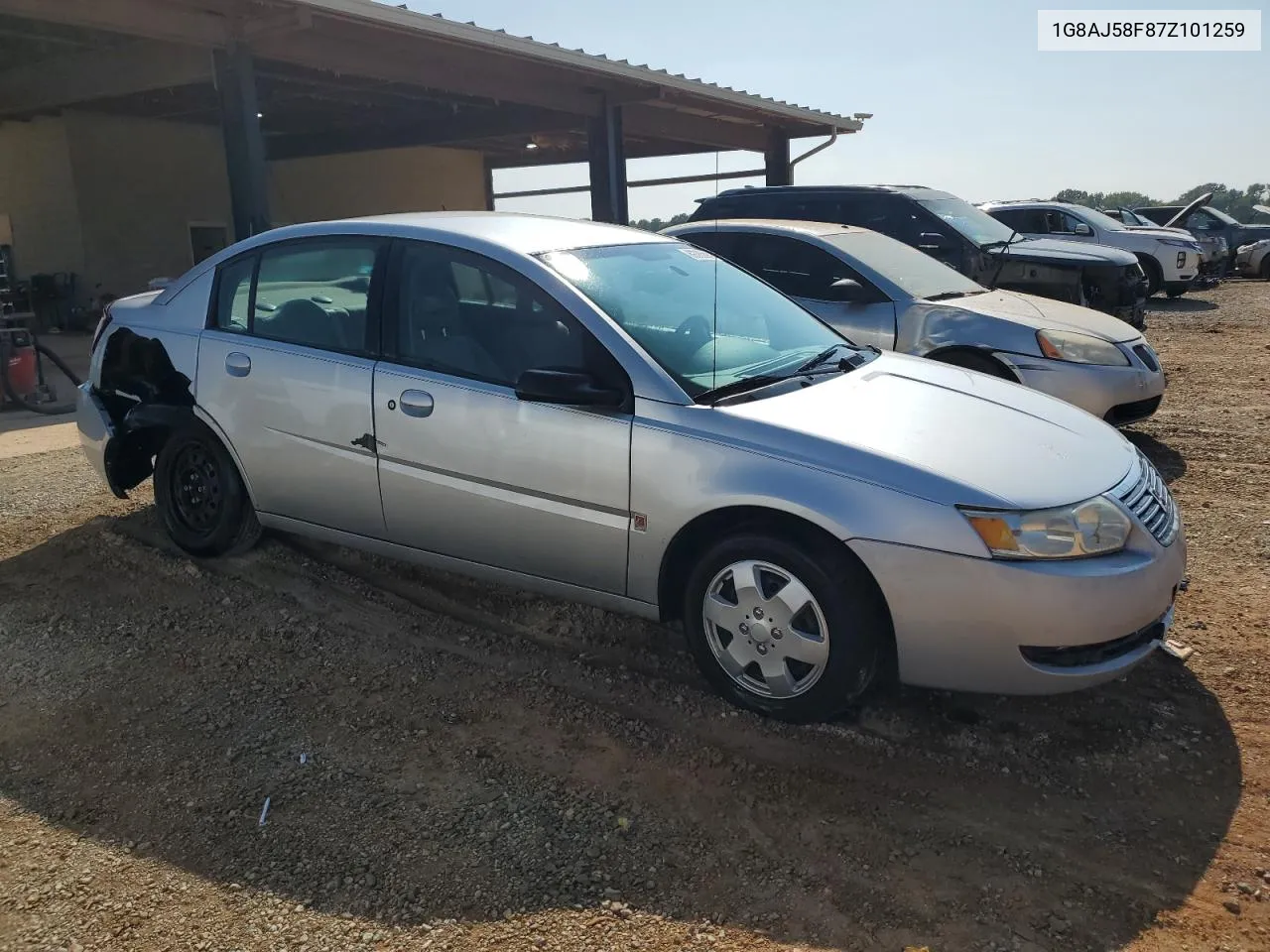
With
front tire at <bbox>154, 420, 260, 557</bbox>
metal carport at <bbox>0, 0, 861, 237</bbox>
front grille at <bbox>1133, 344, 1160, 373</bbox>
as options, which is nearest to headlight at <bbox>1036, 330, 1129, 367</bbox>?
front grille at <bbox>1133, 344, 1160, 373</bbox>

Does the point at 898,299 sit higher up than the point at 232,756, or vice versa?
the point at 898,299

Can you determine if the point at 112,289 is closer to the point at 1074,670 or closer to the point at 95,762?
the point at 95,762

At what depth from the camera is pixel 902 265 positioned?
22.9 ft

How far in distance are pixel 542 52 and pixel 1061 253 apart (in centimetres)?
654

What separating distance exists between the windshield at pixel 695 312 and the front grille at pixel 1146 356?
3.06 metres

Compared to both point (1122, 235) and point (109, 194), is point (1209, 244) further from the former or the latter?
point (109, 194)

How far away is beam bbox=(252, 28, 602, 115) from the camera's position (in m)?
11.2

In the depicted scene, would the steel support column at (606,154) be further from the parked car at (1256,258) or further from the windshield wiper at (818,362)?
the parked car at (1256,258)

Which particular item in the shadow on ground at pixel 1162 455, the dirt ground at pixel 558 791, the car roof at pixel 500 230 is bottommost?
the dirt ground at pixel 558 791

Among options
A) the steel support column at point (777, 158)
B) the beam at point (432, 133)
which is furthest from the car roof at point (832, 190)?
the steel support column at point (777, 158)

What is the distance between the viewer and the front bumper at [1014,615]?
2.94m

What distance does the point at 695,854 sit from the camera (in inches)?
106

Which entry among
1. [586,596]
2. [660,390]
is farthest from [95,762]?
[660,390]

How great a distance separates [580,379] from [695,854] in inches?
61.6
